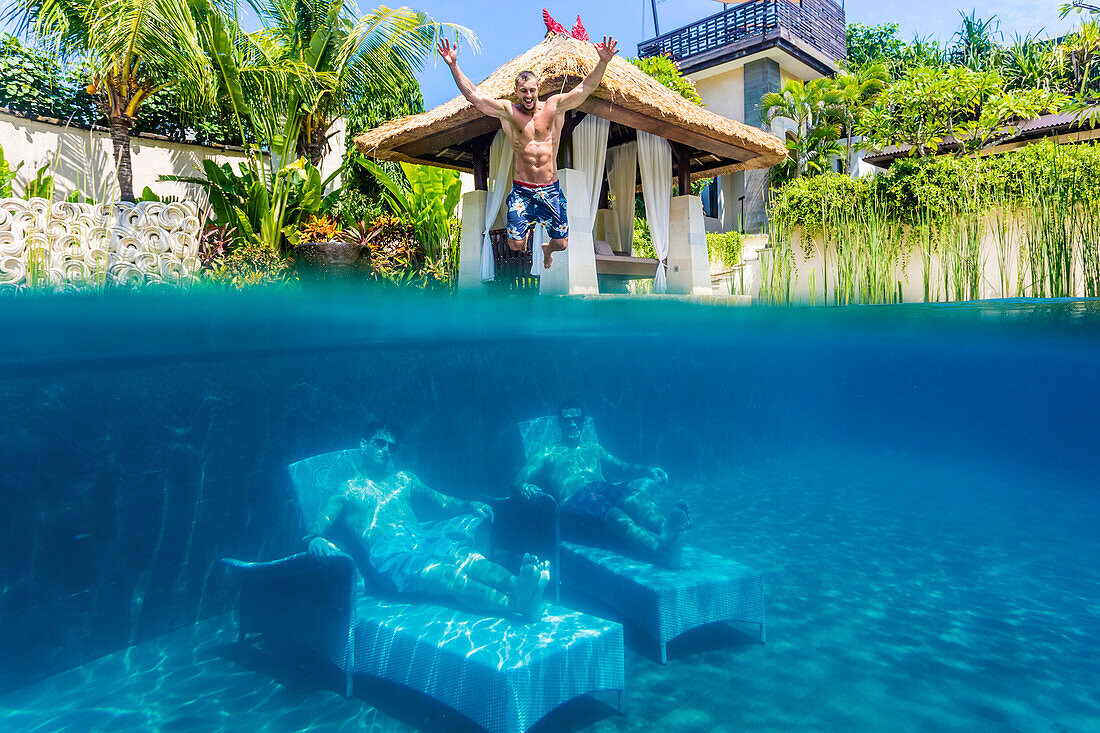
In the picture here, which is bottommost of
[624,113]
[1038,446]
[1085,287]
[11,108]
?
[1038,446]

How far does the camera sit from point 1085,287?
10273 mm

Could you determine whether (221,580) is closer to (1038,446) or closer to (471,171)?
(471,171)

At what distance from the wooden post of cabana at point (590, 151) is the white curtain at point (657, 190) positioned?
41mm

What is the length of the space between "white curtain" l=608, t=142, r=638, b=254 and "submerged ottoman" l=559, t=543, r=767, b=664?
26.0ft

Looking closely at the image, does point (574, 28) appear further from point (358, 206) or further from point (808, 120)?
point (808, 120)

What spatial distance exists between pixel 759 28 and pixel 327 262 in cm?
1970

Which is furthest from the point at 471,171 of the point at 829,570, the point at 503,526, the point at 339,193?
the point at 829,570

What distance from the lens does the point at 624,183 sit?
12.7m

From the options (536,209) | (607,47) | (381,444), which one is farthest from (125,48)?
(381,444)

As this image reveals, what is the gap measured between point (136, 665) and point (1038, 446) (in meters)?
43.3

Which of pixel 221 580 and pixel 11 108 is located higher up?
pixel 11 108

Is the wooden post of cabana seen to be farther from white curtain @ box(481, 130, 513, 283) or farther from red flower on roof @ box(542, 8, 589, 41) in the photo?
red flower on roof @ box(542, 8, 589, 41)

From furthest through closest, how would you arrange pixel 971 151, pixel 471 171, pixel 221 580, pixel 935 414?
pixel 935 414, pixel 971 151, pixel 471 171, pixel 221 580

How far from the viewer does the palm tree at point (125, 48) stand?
Result: 424 inches
